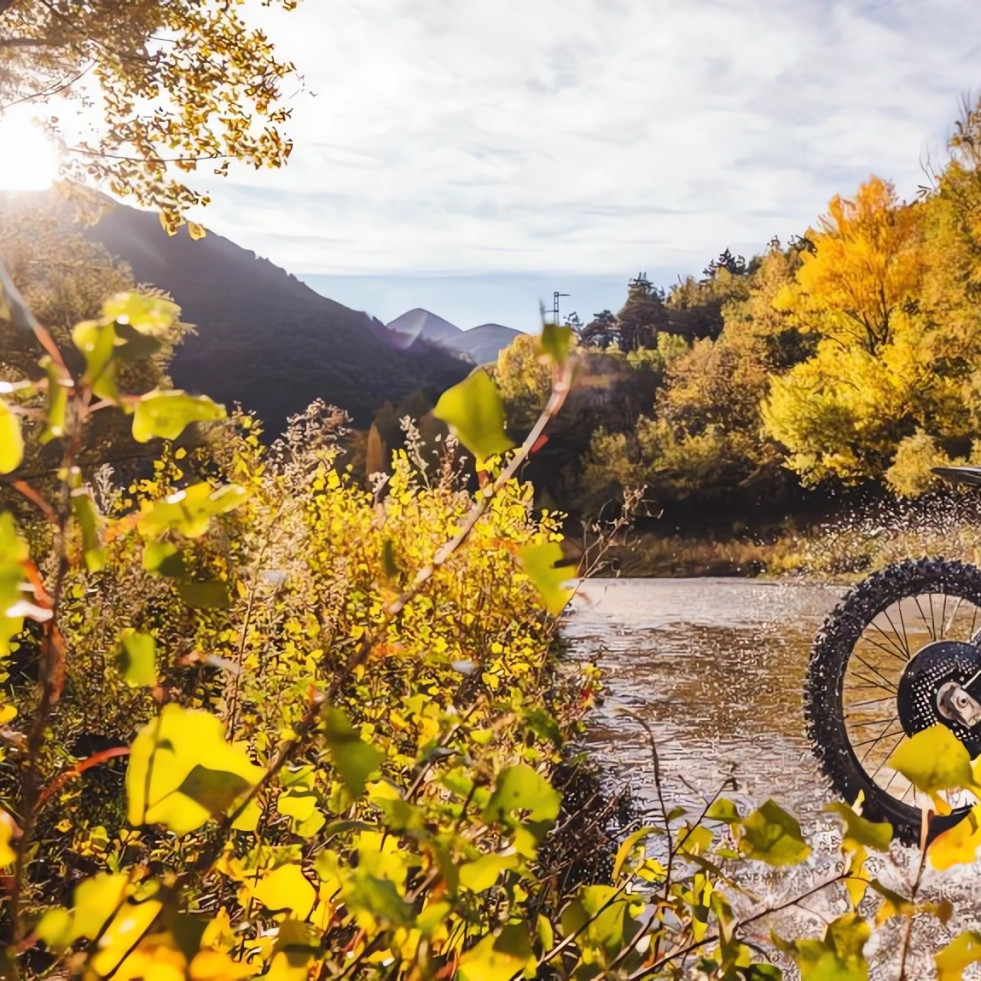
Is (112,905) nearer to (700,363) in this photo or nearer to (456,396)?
(456,396)

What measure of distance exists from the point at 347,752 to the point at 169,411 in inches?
7.8

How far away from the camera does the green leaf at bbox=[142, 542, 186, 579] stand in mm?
465

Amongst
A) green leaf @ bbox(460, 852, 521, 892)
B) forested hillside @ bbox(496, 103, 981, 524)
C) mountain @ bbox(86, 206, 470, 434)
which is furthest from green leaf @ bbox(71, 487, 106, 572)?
mountain @ bbox(86, 206, 470, 434)

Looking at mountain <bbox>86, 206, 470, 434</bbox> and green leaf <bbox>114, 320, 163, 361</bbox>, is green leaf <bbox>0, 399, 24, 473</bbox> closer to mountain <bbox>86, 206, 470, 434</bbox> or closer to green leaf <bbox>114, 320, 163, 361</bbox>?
green leaf <bbox>114, 320, 163, 361</bbox>

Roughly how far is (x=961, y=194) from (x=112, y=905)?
58.0ft

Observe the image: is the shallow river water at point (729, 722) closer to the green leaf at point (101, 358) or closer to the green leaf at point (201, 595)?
the green leaf at point (201, 595)

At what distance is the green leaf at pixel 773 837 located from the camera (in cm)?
58

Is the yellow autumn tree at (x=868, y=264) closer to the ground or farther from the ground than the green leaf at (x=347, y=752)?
farther from the ground

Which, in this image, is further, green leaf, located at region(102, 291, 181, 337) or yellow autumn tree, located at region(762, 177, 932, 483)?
yellow autumn tree, located at region(762, 177, 932, 483)

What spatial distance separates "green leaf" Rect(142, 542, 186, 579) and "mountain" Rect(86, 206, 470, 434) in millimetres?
58812

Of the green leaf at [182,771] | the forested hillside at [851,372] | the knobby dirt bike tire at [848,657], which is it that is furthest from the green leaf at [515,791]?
the forested hillside at [851,372]

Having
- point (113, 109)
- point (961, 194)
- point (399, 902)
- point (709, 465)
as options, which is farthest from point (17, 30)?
point (709, 465)

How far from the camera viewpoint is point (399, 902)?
0.40 metres

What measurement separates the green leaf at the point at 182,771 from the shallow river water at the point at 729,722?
25 centimetres
